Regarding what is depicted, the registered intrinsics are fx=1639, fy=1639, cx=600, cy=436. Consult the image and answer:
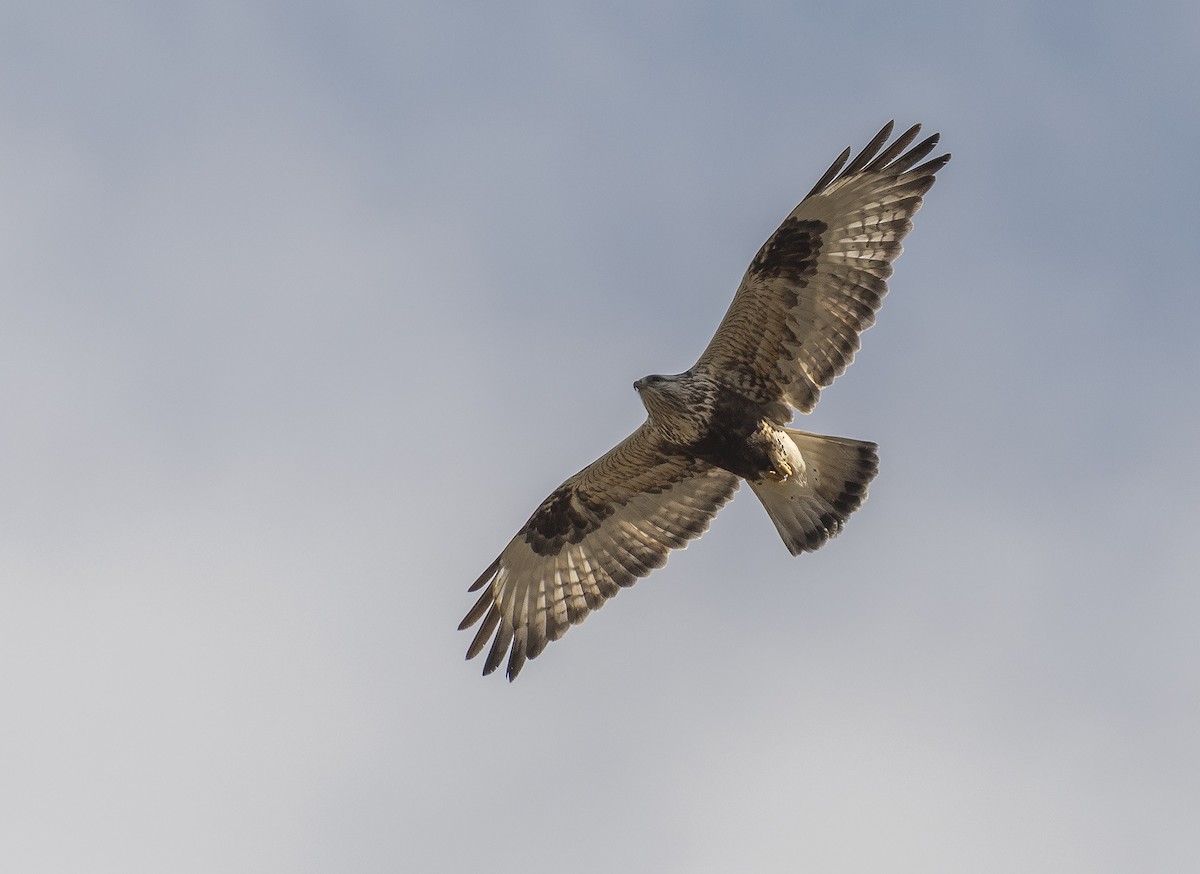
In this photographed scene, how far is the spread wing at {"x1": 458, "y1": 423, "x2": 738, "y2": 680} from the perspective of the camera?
14.2 meters

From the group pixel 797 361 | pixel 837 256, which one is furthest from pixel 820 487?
pixel 837 256

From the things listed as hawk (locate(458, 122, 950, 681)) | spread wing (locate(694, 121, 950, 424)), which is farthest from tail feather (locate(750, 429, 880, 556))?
spread wing (locate(694, 121, 950, 424))

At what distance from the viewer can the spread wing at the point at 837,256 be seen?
42.4 ft

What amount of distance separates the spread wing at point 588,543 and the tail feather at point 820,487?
2.74 ft

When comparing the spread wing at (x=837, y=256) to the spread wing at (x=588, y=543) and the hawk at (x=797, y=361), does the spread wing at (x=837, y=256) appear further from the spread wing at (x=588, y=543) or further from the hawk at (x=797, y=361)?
the spread wing at (x=588, y=543)

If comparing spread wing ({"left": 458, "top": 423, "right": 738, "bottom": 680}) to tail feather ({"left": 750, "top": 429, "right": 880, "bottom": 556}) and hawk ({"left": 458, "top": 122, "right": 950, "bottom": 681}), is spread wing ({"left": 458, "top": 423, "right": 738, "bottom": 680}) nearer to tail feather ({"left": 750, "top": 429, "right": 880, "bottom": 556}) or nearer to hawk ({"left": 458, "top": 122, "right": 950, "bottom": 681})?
hawk ({"left": 458, "top": 122, "right": 950, "bottom": 681})

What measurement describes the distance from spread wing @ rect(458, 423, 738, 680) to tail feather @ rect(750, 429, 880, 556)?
84 cm

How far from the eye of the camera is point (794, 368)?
520 inches

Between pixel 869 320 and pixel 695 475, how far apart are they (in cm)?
217

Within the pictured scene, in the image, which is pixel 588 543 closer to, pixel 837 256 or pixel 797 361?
pixel 797 361

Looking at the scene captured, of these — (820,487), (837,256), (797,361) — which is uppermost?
(837,256)

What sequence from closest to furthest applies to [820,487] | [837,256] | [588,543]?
[837,256], [820,487], [588,543]

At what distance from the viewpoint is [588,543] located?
1451 cm

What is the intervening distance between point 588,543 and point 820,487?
223 cm
